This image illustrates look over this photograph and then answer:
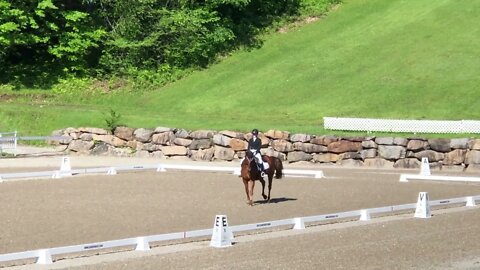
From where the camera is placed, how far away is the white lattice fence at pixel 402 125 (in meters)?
40.5

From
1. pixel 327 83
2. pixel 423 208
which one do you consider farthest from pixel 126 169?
pixel 327 83

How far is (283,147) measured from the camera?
135 ft

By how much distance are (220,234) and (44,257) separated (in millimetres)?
3941

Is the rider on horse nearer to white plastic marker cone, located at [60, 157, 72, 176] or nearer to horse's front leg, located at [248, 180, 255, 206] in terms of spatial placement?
horse's front leg, located at [248, 180, 255, 206]

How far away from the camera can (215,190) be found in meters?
29.2

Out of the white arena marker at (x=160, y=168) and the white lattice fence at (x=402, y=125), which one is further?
the white lattice fence at (x=402, y=125)

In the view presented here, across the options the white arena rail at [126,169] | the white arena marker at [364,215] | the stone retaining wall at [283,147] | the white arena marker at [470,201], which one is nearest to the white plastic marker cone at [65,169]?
the white arena rail at [126,169]

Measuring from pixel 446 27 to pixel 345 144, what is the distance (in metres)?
26.7

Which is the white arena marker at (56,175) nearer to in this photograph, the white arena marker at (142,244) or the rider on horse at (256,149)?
the rider on horse at (256,149)

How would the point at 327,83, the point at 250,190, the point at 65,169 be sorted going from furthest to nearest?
the point at 327,83 < the point at 65,169 < the point at 250,190

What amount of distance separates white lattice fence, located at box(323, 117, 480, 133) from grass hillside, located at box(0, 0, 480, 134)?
1.22 meters

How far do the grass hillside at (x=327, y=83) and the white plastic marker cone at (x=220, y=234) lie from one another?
82.4 ft

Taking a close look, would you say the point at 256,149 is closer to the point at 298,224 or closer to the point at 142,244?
the point at 298,224

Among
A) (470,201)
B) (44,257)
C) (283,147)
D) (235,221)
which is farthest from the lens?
(283,147)
